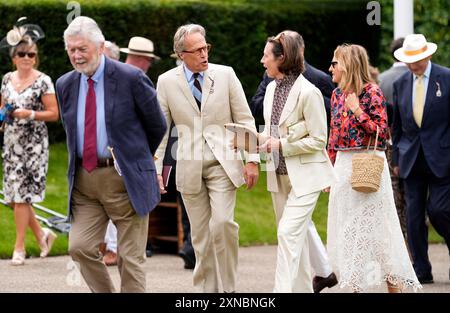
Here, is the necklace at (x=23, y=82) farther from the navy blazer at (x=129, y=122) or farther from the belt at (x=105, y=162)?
the belt at (x=105, y=162)

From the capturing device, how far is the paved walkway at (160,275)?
427 inches

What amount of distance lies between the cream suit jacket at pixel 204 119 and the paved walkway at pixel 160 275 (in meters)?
1.50

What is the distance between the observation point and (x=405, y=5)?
14906mm

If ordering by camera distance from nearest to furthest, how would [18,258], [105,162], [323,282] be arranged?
1. [105,162]
2. [323,282]
3. [18,258]

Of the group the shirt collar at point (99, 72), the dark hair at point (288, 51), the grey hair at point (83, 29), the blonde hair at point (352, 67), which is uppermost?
the grey hair at point (83, 29)

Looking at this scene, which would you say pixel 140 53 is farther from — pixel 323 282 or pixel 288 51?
pixel 288 51

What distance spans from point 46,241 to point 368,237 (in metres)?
4.14

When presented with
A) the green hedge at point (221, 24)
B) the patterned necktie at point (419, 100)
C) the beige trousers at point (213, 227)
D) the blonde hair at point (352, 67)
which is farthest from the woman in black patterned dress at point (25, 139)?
the green hedge at point (221, 24)

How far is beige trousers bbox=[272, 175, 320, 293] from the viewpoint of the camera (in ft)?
30.1

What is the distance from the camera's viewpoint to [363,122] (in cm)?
966

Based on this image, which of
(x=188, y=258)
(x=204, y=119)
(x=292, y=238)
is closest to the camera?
(x=292, y=238)

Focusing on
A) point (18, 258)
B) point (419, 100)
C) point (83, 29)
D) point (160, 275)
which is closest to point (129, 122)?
point (83, 29)

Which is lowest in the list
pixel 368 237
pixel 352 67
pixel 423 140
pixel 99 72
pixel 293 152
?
pixel 368 237

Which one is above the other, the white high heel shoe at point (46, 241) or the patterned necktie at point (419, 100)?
the patterned necktie at point (419, 100)
